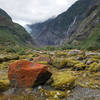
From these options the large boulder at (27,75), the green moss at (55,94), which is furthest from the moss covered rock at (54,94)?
the large boulder at (27,75)

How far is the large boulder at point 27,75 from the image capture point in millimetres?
13445

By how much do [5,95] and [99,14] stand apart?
196093mm

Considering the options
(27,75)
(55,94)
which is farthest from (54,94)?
(27,75)

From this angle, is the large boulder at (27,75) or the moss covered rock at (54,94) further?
the large boulder at (27,75)

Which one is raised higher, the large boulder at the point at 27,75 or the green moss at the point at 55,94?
the large boulder at the point at 27,75

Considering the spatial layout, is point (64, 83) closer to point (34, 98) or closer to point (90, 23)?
point (34, 98)

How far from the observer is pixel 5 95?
12.1 metres

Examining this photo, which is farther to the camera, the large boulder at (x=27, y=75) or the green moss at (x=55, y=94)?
the large boulder at (x=27, y=75)

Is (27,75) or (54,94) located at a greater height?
(27,75)

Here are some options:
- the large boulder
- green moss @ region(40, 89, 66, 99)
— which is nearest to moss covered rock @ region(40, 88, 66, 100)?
green moss @ region(40, 89, 66, 99)

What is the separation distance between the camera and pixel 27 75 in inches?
536

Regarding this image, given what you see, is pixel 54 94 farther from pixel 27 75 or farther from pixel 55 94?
pixel 27 75

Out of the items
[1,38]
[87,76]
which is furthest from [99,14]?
[87,76]

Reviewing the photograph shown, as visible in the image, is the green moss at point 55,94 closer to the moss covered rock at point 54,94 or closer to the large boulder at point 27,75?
the moss covered rock at point 54,94
